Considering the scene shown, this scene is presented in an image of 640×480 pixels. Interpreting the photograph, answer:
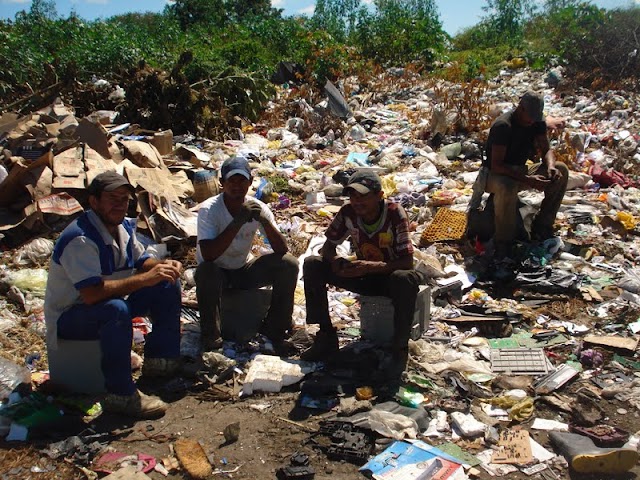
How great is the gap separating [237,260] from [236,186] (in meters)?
0.55

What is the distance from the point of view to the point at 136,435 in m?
3.29

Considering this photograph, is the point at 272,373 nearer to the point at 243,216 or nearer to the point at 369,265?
the point at 369,265

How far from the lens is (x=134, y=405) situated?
11.1ft

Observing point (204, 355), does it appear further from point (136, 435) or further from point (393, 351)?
point (393, 351)

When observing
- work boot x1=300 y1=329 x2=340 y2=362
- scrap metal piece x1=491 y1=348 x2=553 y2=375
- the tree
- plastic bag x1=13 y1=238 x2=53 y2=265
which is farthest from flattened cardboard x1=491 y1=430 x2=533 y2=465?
the tree

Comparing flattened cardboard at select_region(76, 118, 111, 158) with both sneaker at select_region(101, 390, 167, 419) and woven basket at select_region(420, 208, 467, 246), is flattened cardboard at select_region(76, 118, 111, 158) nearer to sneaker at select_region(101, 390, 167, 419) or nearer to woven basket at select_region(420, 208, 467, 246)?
woven basket at select_region(420, 208, 467, 246)

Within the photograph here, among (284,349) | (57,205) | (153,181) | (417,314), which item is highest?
(153,181)

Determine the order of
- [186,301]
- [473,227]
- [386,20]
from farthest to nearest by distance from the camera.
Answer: [386,20] → [473,227] → [186,301]

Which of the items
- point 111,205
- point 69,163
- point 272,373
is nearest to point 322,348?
point 272,373

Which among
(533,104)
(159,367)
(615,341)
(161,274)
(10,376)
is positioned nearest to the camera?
(161,274)

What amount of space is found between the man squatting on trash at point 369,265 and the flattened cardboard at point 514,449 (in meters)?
0.77

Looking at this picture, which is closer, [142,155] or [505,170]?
[505,170]

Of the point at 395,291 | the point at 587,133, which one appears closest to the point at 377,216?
the point at 395,291

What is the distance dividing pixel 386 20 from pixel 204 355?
532 inches
